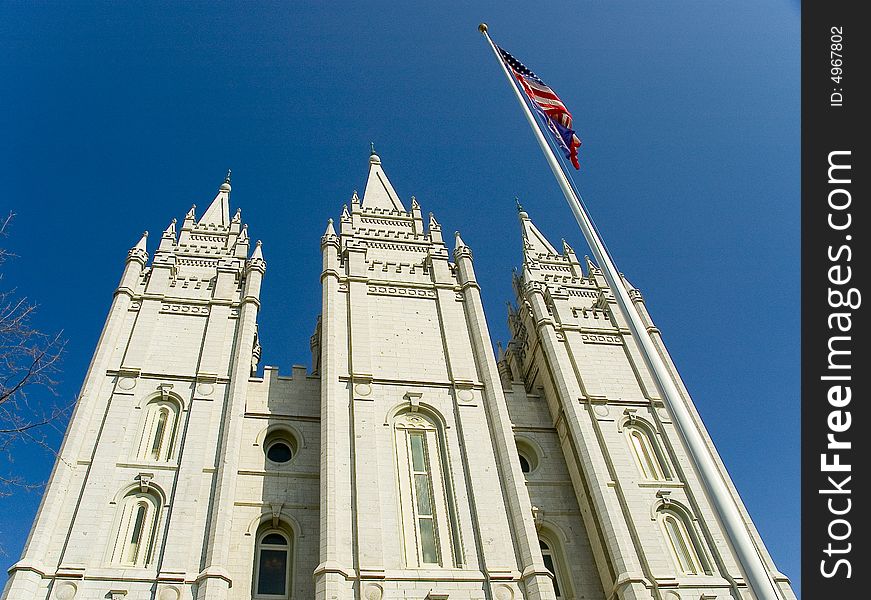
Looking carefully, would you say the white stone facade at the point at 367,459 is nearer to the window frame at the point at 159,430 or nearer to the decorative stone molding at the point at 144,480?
the window frame at the point at 159,430

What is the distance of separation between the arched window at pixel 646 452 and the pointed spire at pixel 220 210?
21212 millimetres

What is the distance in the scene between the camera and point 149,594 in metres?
17.9

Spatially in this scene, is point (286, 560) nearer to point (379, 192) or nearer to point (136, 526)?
point (136, 526)

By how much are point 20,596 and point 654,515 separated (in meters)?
18.0

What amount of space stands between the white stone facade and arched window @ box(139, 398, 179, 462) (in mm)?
87

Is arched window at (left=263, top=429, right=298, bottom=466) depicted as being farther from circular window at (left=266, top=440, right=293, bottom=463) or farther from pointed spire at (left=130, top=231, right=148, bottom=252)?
pointed spire at (left=130, top=231, right=148, bottom=252)

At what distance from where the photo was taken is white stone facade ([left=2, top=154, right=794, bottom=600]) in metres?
18.8

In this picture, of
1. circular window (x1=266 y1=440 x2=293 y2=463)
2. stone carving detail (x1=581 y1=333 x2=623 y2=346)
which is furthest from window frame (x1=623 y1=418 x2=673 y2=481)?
circular window (x1=266 y1=440 x2=293 y2=463)

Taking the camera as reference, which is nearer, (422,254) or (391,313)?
(391,313)

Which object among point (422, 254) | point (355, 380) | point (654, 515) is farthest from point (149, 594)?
point (422, 254)

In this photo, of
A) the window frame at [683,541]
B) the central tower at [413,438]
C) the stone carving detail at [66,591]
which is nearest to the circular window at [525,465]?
the central tower at [413,438]

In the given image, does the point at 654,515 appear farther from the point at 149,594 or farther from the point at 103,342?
the point at 103,342

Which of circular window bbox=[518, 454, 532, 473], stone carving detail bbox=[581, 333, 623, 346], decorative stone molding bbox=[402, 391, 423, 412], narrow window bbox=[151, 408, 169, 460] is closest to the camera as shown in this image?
narrow window bbox=[151, 408, 169, 460]
